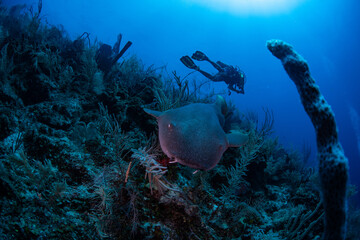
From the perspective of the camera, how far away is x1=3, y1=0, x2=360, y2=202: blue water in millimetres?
55075

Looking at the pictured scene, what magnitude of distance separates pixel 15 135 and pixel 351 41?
79.9m

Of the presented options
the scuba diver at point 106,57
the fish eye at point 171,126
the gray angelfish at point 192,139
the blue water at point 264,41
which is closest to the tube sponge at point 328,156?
the gray angelfish at point 192,139

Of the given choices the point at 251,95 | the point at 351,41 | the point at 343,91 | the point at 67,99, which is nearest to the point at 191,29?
the point at 251,95

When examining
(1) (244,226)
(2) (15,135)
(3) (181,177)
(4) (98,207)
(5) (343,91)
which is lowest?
(4) (98,207)

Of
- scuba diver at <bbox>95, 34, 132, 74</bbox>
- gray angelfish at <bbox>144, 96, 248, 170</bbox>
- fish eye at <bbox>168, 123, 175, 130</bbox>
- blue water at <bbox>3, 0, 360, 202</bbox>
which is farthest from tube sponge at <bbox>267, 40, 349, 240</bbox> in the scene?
blue water at <bbox>3, 0, 360, 202</bbox>

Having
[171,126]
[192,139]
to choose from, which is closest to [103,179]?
[171,126]

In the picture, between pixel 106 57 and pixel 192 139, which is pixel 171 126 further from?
pixel 106 57

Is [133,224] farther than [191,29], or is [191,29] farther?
[191,29]

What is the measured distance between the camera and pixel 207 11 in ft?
281

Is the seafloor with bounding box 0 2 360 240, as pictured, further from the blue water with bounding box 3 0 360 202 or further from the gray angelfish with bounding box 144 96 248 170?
the blue water with bounding box 3 0 360 202

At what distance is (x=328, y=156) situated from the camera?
1.16 meters

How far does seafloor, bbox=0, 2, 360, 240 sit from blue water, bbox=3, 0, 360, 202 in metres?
56.6

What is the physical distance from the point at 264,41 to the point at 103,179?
324 ft

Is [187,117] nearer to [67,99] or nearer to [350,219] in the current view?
[67,99]
